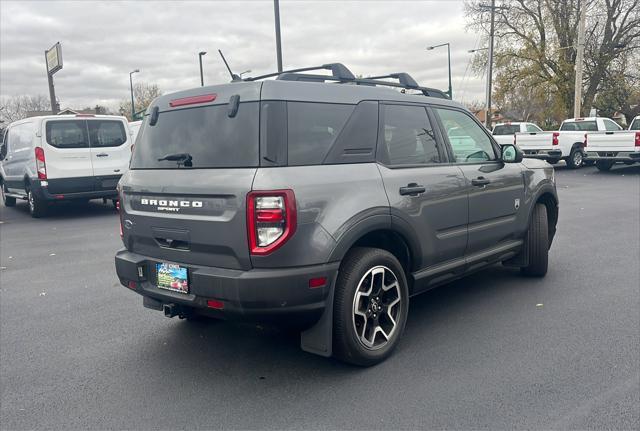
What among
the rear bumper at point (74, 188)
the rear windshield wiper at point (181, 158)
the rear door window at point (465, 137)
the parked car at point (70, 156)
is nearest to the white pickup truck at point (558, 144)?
the parked car at point (70, 156)

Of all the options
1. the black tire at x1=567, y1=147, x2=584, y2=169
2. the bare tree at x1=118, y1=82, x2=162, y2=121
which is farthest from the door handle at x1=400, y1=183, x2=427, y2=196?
the bare tree at x1=118, y1=82, x2=162, y2=121

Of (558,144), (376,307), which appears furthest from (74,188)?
(558,144)

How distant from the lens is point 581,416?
3100 millimetres

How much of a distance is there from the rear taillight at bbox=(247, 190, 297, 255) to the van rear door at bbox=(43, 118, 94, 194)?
29.3ft

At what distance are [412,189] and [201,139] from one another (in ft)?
5.07

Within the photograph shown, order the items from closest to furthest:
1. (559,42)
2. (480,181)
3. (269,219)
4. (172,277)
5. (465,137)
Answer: (269,219) < (172,277) < (480,181) < (465,137) < (559,42)

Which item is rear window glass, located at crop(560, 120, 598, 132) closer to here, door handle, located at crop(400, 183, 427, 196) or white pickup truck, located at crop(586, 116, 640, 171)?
white pickup truck, located at crop(586, 116, 640, 171)

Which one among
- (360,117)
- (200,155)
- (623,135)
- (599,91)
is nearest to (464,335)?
(360,117)

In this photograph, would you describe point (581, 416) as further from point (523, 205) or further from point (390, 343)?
point (523, 205)

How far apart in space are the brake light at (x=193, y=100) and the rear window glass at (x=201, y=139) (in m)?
0.05

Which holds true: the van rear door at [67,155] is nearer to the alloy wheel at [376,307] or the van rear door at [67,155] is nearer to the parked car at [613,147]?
the alloy wheel at [376,307]

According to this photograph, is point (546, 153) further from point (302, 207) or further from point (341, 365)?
point (302, 207)

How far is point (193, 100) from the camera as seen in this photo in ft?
12.8

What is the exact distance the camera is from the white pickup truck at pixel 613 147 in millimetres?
18062
